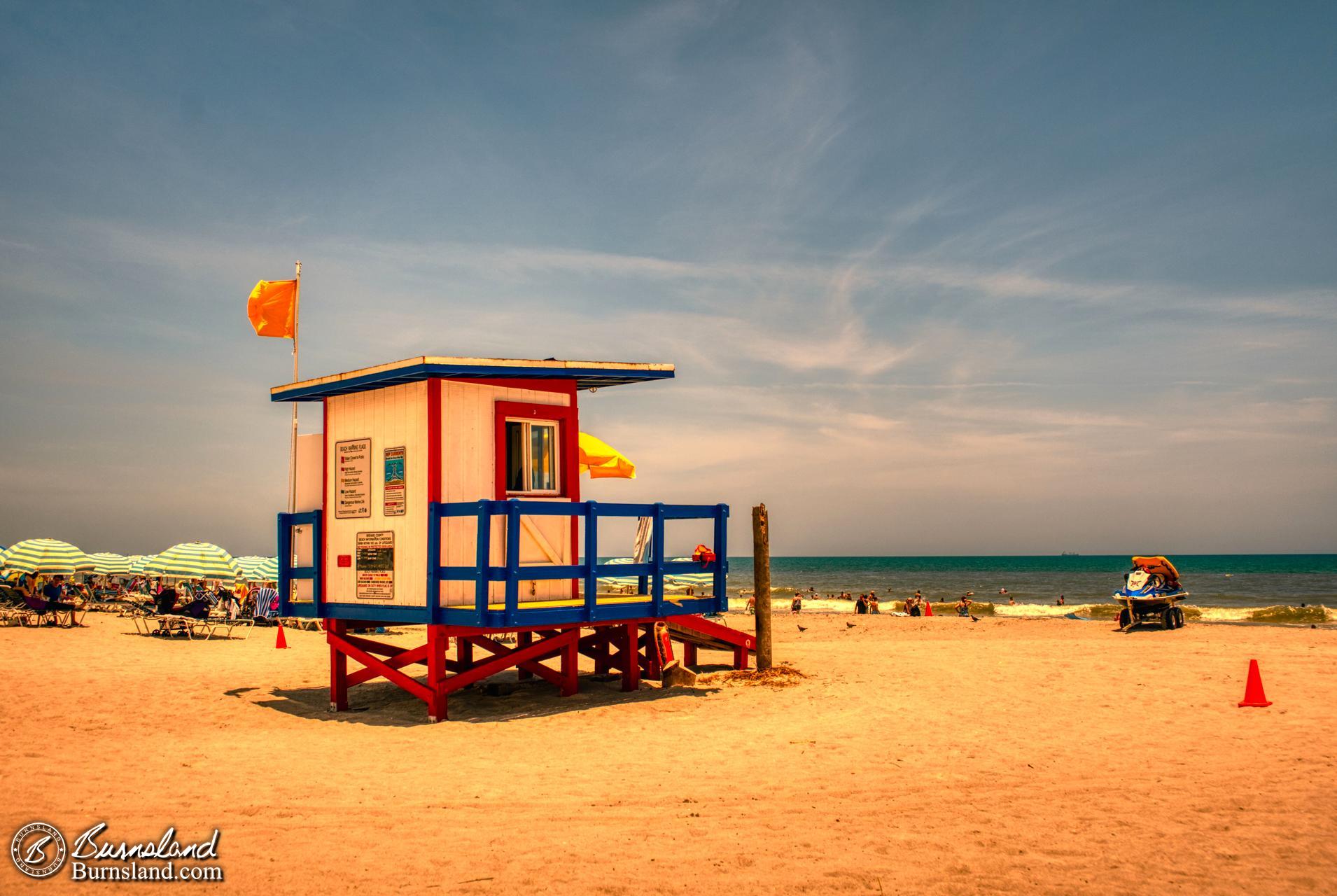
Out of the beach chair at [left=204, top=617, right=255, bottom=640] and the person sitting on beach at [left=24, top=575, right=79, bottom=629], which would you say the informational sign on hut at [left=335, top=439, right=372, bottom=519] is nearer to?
the beach chair at [left=204, top=617, right=255, bottom=640]

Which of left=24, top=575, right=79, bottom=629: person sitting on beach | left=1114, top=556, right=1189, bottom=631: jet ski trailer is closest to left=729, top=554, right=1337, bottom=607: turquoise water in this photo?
left=1114, top=556, right=1189, bottom=631: jet ski trailer

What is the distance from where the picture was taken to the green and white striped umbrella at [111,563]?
3331cm

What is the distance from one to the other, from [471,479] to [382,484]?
4.26 ft

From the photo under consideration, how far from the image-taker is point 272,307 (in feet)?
53.5

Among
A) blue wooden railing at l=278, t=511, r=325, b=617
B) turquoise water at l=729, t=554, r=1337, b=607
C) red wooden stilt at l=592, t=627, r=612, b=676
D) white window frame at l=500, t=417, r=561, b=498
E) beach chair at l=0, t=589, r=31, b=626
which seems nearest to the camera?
white window frame at l=500, t=417, r=561, b=498

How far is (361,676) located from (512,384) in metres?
5.08

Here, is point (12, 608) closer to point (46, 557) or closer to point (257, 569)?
point (46, 557)

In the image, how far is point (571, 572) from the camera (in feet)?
37.3

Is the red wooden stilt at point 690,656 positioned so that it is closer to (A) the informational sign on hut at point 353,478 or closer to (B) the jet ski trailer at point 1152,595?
(A) the informational sign on hut at point 353,478

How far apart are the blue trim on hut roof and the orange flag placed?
134 inches

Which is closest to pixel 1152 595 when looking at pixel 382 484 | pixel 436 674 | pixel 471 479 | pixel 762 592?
pixel 762 592

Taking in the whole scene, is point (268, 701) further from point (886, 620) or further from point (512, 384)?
point (886, 620)

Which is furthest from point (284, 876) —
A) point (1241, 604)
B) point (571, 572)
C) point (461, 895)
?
point (1241, 604)

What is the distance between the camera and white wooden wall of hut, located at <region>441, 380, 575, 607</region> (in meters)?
11.5
